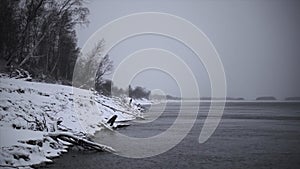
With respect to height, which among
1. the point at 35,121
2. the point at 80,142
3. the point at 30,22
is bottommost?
the point at 80,142

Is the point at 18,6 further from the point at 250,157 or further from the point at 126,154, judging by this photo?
the point at 250,157

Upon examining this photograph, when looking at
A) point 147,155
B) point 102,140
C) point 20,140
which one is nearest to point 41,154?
point 20,140

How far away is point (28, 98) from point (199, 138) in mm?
12633

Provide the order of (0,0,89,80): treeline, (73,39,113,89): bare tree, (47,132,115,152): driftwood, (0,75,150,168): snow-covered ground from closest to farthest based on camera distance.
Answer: (0,75,150,168): snow-covered ground → (47,132,115,152): driftwood → (0,0,89,80): treeline → (73,39,113,89): bare tree

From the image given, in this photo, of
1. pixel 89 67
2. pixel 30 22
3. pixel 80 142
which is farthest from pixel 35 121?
pixel 89 67

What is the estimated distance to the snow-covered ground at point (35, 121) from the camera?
11656 mm

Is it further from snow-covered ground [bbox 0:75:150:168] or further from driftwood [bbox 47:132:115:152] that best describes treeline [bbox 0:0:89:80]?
driftwood [bbox 47:132:115:152]

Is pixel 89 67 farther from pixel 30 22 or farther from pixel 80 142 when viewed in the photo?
pixel 80 142

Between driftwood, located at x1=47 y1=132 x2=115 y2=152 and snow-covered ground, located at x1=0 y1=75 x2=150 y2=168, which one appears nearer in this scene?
snow-covered ground, located at x1=0 y1=75 x2=150 y2=168

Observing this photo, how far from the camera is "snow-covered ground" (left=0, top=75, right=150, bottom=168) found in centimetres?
1166

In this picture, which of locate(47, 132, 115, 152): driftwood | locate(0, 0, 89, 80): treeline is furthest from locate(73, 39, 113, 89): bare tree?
locate(47, 132, 115, 152): driftwood

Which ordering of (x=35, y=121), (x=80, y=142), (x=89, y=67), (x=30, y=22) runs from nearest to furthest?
(x=35, y=121) < (x=80, y=142) < (x=30, y=22) < (x=89, y=67)

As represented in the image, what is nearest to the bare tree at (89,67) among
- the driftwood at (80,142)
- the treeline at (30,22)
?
the treeline at (30,22)

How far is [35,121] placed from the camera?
15.6 meters
